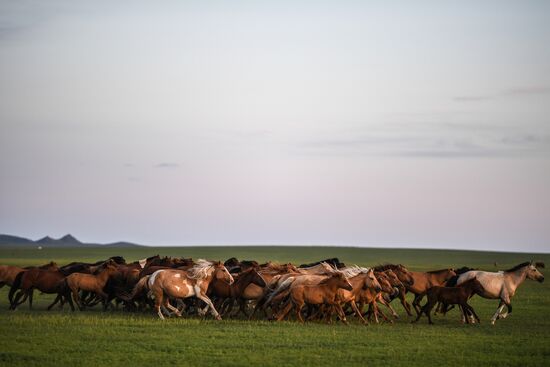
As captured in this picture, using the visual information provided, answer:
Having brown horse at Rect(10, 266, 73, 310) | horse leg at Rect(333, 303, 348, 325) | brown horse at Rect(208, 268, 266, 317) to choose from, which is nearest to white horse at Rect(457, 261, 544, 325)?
horse leg at Rect(333, 303, 348, 325)

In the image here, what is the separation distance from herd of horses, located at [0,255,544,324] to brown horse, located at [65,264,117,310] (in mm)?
24

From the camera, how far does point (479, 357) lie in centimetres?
1306

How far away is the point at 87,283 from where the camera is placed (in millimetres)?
19641

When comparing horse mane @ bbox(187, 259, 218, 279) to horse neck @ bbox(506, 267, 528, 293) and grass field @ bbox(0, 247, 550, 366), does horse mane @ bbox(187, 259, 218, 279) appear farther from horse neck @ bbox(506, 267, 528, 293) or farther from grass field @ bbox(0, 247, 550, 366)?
horse neck @ bbox(506, 267, 528, 293)

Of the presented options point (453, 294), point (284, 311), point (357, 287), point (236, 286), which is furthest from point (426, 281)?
point (236, 286)

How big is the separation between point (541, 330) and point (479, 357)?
4573mm

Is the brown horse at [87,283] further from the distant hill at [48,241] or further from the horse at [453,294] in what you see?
the distant hill at [48,241]

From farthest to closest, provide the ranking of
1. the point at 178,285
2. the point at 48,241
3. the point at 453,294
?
1. the point at 48,241
2. the point at 178,285
3. the point at 453,294

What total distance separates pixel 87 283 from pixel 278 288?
4922 millimetres

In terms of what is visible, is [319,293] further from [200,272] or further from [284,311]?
[200,272]

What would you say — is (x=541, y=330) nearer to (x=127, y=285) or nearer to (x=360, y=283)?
(x=360, y=283)

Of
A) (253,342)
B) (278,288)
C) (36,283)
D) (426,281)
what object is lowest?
(253,342)

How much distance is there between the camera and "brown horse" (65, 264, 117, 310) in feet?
64.0

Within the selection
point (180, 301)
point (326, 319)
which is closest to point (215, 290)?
point (180, 301)
